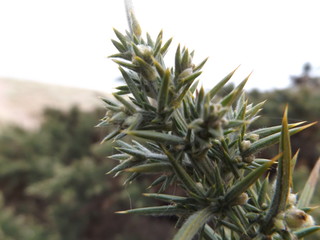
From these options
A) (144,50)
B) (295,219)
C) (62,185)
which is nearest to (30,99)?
(62,185)

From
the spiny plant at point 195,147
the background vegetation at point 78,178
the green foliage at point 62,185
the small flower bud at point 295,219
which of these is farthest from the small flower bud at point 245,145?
the background vegetation at point 78,178

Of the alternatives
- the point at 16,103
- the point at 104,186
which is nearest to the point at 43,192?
the point at 104,186

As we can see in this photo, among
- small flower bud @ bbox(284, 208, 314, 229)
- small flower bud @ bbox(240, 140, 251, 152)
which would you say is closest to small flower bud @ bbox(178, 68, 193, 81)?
A: small flower bud @ bbox(240, 140, 251, 152)

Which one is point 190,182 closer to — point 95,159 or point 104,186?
point 104,186

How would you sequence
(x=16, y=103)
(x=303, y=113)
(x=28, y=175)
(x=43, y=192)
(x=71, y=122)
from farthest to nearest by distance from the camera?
(x=16, y=103)
(x=71, y=122)
(x=28, y=175)
(x=303, y=113)
(x=43, y=192)

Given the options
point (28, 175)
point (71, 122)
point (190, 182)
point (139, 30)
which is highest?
point (139, 30)

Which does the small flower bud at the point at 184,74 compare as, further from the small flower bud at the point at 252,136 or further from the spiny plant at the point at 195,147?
the small flower bud at the point at 252,136
